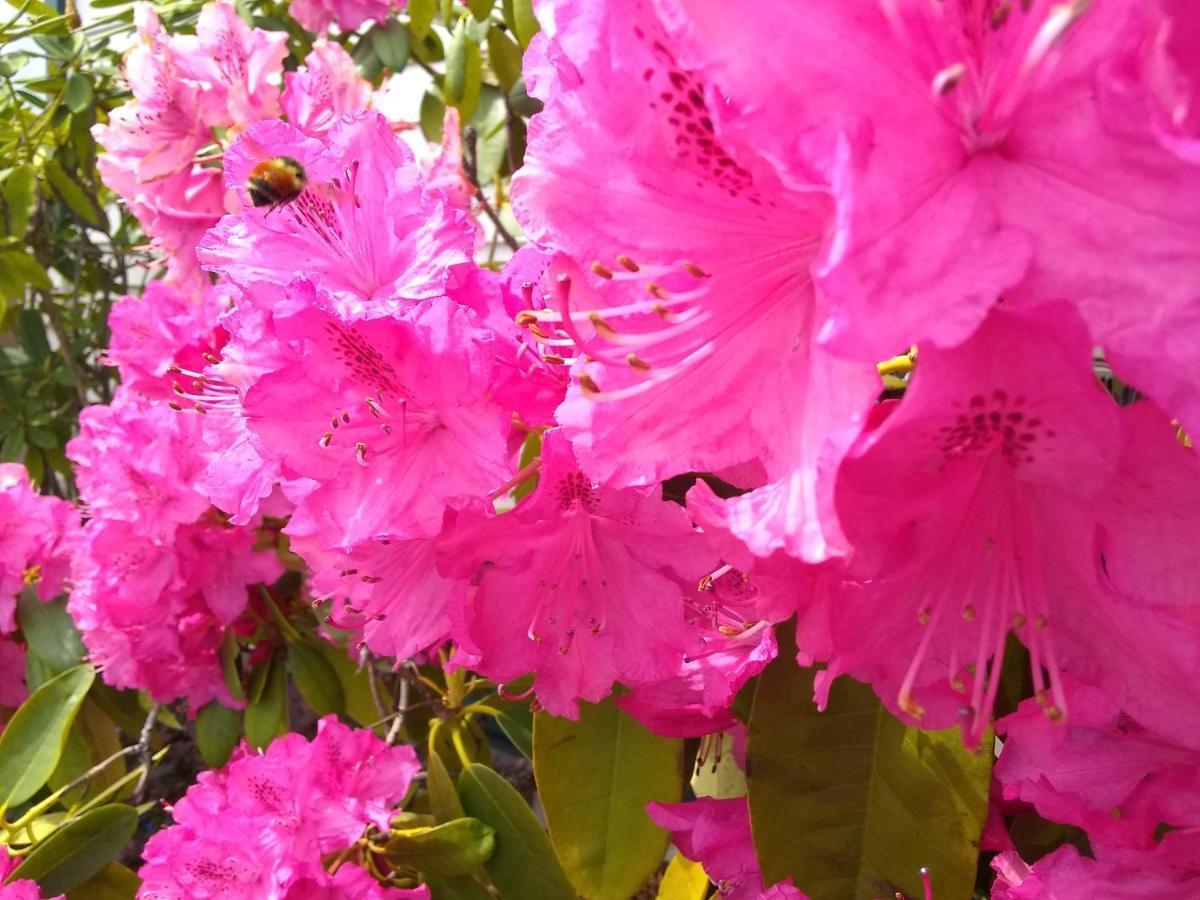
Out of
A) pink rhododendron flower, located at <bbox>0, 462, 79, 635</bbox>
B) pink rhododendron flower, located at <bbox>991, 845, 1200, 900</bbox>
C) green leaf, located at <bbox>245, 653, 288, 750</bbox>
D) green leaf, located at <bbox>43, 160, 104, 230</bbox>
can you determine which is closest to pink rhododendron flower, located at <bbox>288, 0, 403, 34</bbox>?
green leaf, located at <bbox>43, 160, 104, 230</bbox>

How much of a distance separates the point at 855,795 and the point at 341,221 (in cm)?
51

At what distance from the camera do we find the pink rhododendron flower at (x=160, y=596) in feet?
4.27

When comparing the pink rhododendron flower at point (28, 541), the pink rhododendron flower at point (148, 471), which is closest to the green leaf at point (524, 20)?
the pink rhododendron flower at point (148, 471)

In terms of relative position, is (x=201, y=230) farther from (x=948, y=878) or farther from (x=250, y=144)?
(x=948, y=878)

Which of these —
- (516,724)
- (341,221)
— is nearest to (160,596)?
(516,724)

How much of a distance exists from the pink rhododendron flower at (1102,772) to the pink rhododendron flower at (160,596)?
3.33 ft

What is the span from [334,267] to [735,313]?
325 mm

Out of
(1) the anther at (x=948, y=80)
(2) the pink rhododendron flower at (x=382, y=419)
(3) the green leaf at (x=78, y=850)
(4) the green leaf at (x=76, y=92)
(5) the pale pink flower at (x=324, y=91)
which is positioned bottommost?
(3) the green leaf at (x=78, y=850)

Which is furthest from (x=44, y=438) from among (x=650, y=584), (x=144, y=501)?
(x=650, y=584)

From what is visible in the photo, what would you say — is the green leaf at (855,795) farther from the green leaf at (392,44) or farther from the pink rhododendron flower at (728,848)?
the green leaf at (392,44)

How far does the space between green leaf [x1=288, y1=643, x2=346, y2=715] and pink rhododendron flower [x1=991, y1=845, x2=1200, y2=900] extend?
1093mm

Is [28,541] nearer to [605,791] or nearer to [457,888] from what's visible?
[457,888]

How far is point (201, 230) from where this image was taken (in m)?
1.31

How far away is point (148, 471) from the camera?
1.24m
